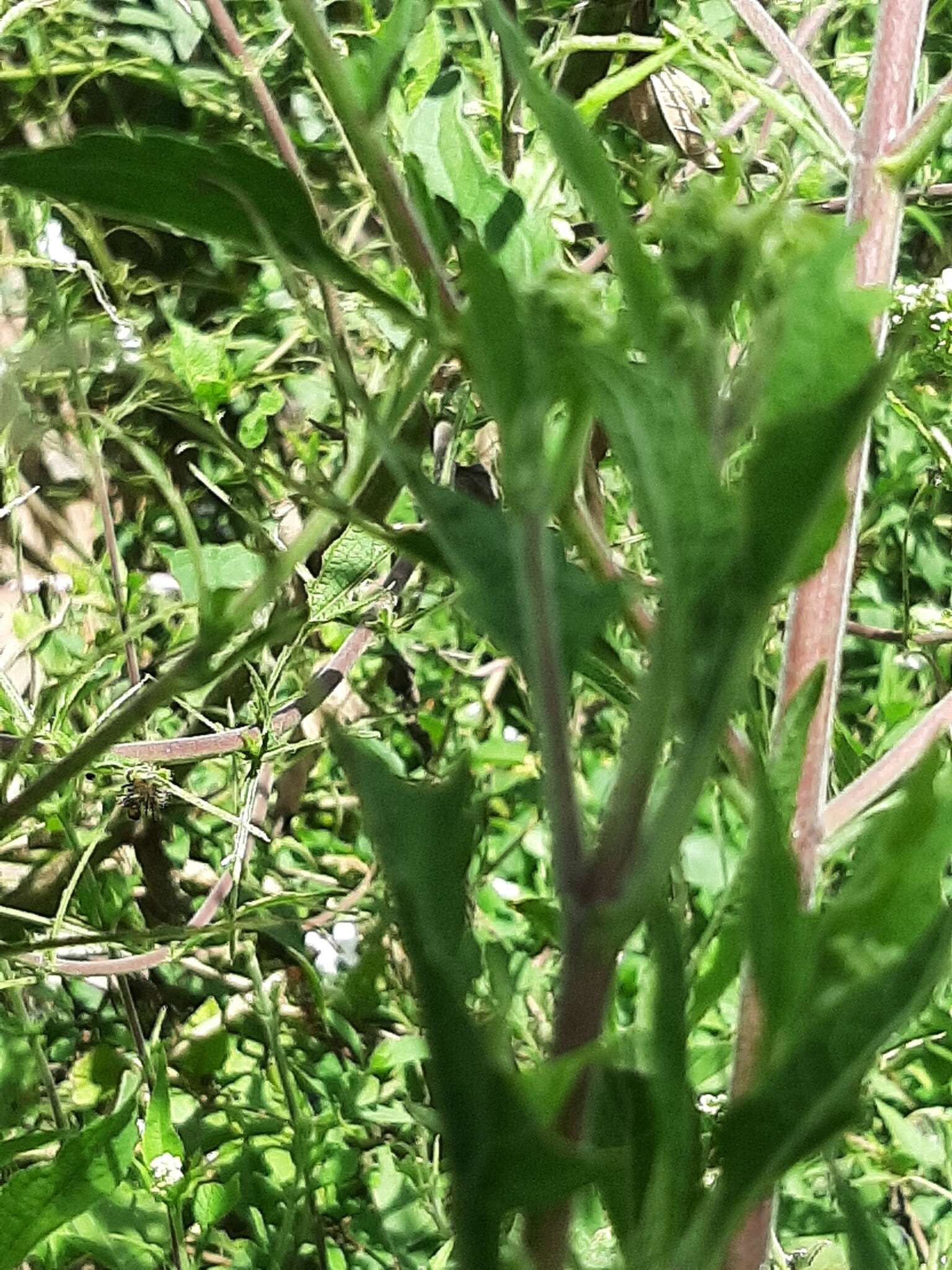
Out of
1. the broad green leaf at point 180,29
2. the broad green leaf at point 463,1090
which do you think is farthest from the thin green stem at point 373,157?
the broad green leaf at point 180,29

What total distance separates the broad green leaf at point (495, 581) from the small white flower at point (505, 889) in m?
0.66

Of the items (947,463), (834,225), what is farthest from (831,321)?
(947,463)

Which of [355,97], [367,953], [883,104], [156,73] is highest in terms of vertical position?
[156,73]

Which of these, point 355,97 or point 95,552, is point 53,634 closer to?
point 95,552

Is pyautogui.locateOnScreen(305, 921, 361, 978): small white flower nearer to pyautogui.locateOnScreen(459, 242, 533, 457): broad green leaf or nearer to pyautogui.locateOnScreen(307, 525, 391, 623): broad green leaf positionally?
pyautogui.locateOnScreen(307, 525, 391, 623): broad green leaf

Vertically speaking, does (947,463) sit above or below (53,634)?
below

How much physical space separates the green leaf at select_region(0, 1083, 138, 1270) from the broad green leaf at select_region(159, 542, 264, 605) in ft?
0.85

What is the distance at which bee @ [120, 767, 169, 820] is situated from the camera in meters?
0.53

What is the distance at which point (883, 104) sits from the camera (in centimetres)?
41

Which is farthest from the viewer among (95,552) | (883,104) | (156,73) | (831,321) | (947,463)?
(95,552)

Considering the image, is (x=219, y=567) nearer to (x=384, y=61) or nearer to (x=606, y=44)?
(x=606, y=44)

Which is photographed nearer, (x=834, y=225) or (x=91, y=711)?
(x=834, y=225)

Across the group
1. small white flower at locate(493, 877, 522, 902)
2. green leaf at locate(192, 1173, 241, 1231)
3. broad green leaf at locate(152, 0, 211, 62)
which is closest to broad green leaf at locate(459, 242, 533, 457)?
green leaf at locate(192, 1173, 241, 1231)

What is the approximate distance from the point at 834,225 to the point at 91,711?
0.53 metres
